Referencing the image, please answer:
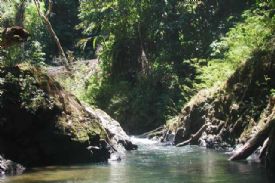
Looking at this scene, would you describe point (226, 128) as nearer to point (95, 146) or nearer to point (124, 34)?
point (95, 146)

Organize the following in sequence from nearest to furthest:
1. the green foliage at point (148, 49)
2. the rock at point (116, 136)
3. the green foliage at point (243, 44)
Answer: the rock at point (116, 136) < the green foliage at point (243, 44) < the green foliage at point (148, 49)

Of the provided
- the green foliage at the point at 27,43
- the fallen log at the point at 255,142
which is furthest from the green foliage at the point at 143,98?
the fallen log at the point at 255,142

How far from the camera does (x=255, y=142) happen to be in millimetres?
14266

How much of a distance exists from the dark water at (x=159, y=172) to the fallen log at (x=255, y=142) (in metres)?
0.43

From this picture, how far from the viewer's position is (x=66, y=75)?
114 ft

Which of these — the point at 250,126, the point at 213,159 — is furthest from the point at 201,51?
the point at 213,159

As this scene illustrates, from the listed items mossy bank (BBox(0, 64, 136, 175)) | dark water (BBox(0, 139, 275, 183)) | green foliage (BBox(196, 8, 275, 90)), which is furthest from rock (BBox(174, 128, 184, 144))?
mossy bank (BBox(0, 64, 136, 175))

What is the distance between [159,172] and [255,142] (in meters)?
2.75

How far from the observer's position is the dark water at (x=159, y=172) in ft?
39.5

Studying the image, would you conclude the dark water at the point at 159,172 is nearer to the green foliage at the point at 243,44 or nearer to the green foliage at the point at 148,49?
the green foliage at the point at 243,44

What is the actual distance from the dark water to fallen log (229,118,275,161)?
1.40 feet

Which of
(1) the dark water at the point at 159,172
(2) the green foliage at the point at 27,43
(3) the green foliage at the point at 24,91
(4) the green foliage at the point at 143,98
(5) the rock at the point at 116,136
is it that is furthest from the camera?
(4) the green foliage at the point at 143,98

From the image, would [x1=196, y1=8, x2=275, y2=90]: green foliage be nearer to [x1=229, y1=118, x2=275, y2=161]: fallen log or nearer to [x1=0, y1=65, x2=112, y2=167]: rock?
[x1=229, y1=118, x2=275, y2=161]: fallen log

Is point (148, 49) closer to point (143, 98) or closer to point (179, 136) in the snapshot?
point (143, 98)
